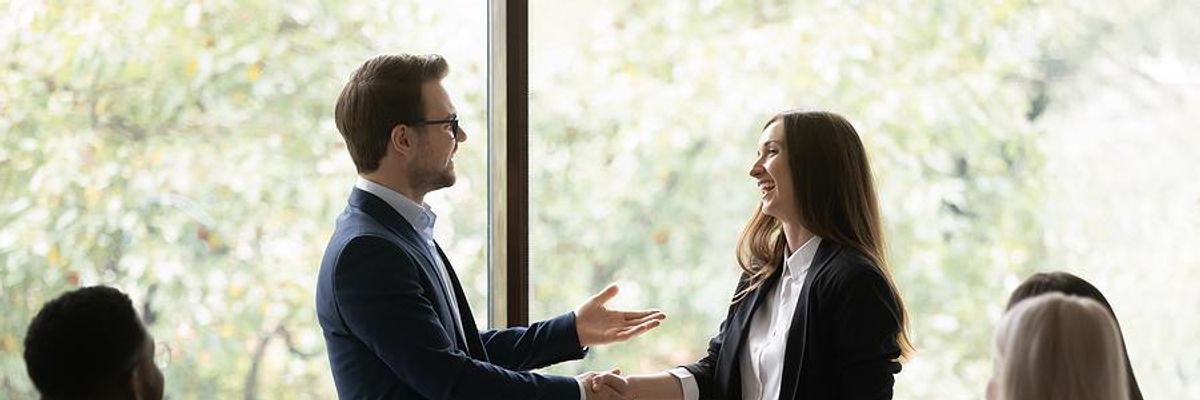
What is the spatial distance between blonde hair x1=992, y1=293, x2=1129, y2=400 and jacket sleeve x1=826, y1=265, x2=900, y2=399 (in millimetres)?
665

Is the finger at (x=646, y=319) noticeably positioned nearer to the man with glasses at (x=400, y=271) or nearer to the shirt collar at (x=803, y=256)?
the man with glasses at (x=400, y=271)

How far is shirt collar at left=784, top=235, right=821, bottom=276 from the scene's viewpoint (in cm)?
279

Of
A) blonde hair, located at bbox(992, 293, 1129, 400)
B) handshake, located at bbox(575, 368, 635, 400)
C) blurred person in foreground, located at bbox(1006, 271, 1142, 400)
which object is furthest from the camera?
handshake, located at bbox(575, 368, 635, 400)

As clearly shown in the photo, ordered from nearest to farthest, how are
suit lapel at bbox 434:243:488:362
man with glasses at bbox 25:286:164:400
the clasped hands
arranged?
1. man with glasses at bbox 25:286:164:400
2. suit lapel at bbox 434:243:488:362
3. the clasped hands

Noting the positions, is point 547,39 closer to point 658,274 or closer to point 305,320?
point 658,274

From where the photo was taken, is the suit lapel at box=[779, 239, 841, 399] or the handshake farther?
the handshake

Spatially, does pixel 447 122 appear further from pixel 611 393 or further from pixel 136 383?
pixel 136 383

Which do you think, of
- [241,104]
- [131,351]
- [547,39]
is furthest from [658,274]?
[131,351]

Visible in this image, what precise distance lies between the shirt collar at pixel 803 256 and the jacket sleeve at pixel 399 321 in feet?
2.25

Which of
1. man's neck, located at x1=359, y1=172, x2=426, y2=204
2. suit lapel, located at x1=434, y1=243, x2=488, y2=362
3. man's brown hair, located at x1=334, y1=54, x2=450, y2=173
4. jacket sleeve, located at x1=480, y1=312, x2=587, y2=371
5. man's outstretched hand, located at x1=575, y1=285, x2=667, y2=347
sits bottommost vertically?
jacket sleeve, located at x1=480, y1=312, x2=587, y2=371

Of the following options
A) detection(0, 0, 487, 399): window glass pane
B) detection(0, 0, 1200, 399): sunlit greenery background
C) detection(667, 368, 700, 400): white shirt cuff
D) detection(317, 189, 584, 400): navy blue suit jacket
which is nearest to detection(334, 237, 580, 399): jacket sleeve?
detection(317, 189, 584, 400): navy blue suit jacket

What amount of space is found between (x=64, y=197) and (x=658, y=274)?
146 centimetres

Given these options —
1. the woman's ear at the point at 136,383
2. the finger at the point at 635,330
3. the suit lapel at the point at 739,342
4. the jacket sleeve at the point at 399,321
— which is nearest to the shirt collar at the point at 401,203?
the jacket sleeve at the point at 399,321

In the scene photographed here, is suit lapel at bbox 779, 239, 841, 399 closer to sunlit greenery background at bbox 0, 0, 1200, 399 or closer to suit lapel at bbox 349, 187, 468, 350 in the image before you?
suit lapel at bbox 349, 187, 468, 350
